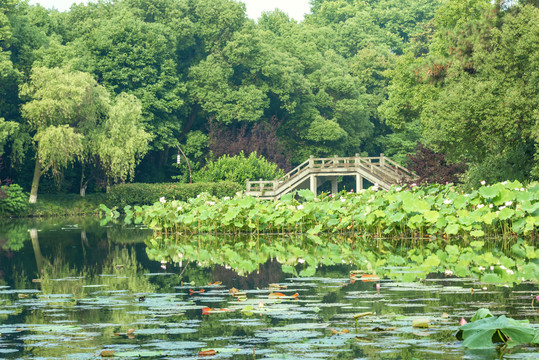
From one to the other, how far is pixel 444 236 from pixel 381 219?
1426 mm

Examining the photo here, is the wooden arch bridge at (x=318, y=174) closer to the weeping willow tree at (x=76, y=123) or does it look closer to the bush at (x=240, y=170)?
the bush at (x=240, y=170)

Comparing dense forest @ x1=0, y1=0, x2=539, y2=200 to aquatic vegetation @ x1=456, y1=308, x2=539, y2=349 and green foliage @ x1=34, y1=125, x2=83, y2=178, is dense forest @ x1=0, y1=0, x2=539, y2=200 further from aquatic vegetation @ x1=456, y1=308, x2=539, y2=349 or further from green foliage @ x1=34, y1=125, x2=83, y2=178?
aquatic vegetation @ x1=456, y1=308, x2=539, y2=349

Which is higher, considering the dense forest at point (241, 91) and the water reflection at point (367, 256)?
the dense forest at point (241, 91)

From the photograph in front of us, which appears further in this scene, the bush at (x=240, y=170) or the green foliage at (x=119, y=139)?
the bush at (x=240, y=170)

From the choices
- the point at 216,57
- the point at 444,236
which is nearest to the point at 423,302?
the point at 444,236

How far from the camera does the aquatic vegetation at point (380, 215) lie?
16.6m

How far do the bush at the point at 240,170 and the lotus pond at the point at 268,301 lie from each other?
3307 centimetres

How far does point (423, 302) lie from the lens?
27.2 feet

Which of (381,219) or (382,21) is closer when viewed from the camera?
(381,219)

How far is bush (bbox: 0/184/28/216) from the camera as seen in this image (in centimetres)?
4112

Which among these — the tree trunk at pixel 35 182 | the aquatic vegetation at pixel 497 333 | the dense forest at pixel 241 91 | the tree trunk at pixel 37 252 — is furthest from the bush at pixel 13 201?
the aquatic vegetation at pixel 497 333

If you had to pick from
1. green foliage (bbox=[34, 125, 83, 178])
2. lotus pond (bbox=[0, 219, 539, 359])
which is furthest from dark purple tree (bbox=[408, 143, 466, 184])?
green foliage (bbox=[34, 125, 83, 178])

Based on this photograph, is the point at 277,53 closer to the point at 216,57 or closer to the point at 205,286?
the point at 216,57

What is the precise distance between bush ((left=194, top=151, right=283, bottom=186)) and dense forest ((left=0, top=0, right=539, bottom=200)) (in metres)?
2.53
